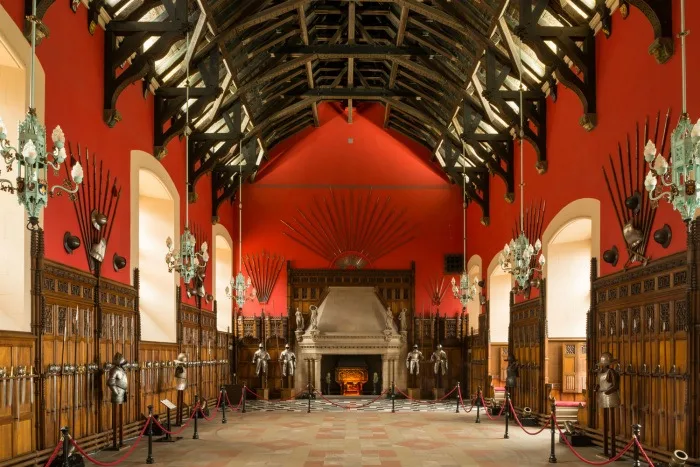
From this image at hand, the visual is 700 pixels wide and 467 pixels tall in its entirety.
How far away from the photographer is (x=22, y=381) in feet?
26.8

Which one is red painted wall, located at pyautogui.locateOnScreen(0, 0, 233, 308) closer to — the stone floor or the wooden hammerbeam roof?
the wooden hammerbeam roof

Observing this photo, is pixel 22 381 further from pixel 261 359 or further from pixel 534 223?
pixel 261 359

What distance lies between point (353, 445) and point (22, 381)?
465cm

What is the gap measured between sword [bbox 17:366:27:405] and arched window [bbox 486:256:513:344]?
12588mm

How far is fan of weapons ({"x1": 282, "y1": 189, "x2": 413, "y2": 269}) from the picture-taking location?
22.3 meters

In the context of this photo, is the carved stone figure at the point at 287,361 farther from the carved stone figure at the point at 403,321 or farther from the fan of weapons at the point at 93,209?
the fan of weapons at the point at 93,209

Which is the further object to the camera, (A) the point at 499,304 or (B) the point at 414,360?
(B) the point at 414,360

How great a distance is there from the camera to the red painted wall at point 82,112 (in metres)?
9.16

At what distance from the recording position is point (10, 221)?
8.37 meters

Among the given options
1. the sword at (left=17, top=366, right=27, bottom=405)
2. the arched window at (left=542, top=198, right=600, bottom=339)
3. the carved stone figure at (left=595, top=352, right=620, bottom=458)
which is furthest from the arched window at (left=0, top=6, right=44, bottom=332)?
the arched window at (left=542, top=198, right=600, bottom=339)

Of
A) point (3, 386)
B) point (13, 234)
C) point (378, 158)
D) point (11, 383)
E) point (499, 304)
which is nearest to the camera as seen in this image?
point (3, 386)

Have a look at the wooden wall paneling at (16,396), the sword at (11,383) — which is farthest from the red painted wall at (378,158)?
the sword at (11,383)

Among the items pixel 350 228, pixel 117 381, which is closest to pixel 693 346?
pixel 117 381

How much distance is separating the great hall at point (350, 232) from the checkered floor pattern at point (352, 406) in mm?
170
